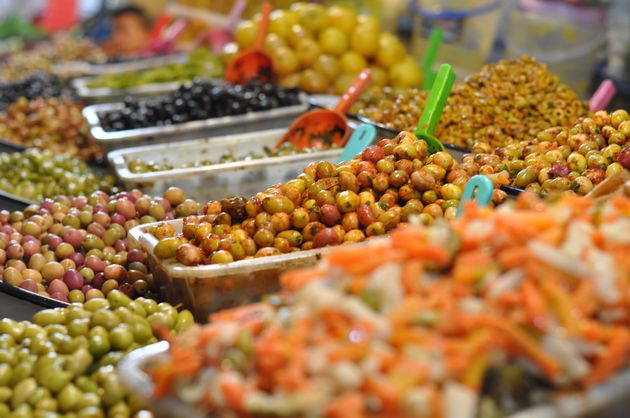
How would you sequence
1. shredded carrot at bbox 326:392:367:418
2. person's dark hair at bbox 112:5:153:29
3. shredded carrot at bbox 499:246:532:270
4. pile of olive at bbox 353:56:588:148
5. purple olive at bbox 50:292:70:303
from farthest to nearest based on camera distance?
person's dark hair at bbox 112:5:153:29 → pile of olive at bbox 353:56:588:148 → purple olive at bbox 50:292:70:303 → shredded carrot at bbox 499:246:532:270 → shredded carrot at bbox 326:392:367:418

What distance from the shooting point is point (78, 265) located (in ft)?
8.51

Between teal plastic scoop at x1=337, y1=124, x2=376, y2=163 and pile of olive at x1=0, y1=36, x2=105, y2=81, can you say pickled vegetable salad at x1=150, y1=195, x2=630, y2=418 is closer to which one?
teal plastic scoop at x1=337, y1=124, x2=376, y2=163

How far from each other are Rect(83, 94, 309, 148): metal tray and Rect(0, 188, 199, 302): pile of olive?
2.11 feet

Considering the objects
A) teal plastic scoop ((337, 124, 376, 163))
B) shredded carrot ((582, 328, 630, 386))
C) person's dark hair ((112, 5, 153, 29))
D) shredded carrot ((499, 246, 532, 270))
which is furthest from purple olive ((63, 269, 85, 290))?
person's dark hair ((112, 5, 153, 29))

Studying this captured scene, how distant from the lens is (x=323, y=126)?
3461mm

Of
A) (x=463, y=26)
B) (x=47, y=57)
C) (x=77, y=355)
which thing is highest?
(x=463, y=26)

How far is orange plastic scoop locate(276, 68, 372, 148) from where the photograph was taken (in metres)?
3.42

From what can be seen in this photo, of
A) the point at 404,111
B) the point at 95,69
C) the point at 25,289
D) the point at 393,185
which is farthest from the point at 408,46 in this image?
the point at 25,289

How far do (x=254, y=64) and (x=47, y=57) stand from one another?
2.83m

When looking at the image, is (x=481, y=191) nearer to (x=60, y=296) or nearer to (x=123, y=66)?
(x=60, y=296)

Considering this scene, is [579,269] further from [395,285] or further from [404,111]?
[404,111]

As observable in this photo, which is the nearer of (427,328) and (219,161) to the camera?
(427,328)

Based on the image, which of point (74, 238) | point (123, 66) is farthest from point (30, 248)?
point (123, 66)

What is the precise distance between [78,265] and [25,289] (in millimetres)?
264
